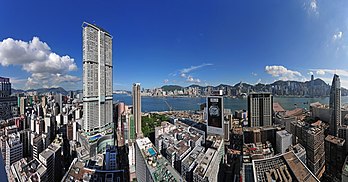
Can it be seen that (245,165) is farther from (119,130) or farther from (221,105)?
(119,130)

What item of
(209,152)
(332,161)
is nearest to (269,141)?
(332,161)

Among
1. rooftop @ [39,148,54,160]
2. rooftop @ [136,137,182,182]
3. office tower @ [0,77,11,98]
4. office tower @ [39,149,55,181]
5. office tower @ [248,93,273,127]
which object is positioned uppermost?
office tower @ [0,77,11,98]

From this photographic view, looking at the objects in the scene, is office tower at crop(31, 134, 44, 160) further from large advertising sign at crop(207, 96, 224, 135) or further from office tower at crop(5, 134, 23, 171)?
large advertising sign at crop(207, 96, 224, 135)

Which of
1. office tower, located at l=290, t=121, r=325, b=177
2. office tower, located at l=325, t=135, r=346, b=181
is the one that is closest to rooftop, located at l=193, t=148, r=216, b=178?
office tower, located at l=290, t=121, r=325, b=177

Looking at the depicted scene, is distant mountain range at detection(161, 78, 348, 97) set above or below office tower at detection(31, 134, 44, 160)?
above

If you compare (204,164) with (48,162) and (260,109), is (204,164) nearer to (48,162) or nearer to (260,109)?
(48,162)

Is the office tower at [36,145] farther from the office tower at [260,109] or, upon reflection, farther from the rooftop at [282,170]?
the office tower at [260,109]

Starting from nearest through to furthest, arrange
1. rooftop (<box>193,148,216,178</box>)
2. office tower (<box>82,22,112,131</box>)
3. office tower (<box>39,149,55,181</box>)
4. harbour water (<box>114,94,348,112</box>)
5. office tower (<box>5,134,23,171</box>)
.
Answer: rooftop (<box>193,148,216,178</box>) → office tower (<box>39,149,55,181</box>) → office tower (<box>5,134,23,171</box>) → office tower (<box>82,22,112,131</box>) → harbour water (<box>114,94,348,112</box>)
